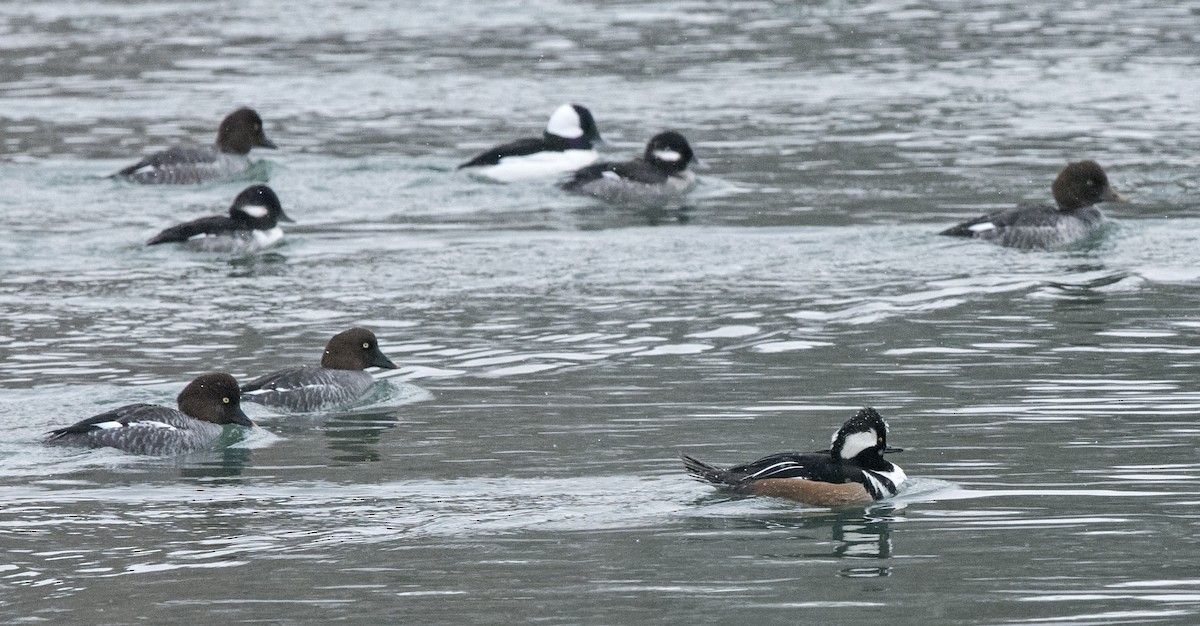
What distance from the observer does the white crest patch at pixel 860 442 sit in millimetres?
11289

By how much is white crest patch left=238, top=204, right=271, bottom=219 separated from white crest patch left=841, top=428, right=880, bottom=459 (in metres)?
10.1

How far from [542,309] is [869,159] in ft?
27.6

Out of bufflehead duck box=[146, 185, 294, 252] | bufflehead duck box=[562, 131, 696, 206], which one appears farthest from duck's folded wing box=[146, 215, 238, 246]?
bufflehead duck box=[562, 131, 696, 206]

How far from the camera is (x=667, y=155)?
23328mm

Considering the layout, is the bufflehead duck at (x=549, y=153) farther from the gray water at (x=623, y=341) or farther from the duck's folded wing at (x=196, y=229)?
the duck's folded wing at (x=196, y=229)

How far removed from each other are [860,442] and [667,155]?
485 inches

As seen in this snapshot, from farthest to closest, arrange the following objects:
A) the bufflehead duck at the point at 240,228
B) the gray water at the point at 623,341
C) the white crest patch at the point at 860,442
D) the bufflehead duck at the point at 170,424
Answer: the bufflehead duck at the point at 240,228, the bufflehead duck at the point at 170,424, the white crest patch at the point at 860,442, the gray water at the point at 623,341

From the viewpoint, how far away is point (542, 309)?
17000mm

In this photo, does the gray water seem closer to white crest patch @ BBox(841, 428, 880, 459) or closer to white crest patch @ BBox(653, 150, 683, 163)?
white crest patch @ BBox(841, 428, 880, 459)

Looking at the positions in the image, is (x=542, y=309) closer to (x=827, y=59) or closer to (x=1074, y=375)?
(x=1074, y=375)

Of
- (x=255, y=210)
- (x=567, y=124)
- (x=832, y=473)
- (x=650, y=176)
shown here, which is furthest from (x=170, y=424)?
(x=567, y=124)

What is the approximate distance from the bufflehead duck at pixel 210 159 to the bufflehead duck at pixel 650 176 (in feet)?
13.9

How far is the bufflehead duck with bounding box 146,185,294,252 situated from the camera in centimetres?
1995

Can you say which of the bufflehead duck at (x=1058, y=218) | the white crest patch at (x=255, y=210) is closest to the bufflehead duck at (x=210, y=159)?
the white crest patch at (x=255, y=210)
